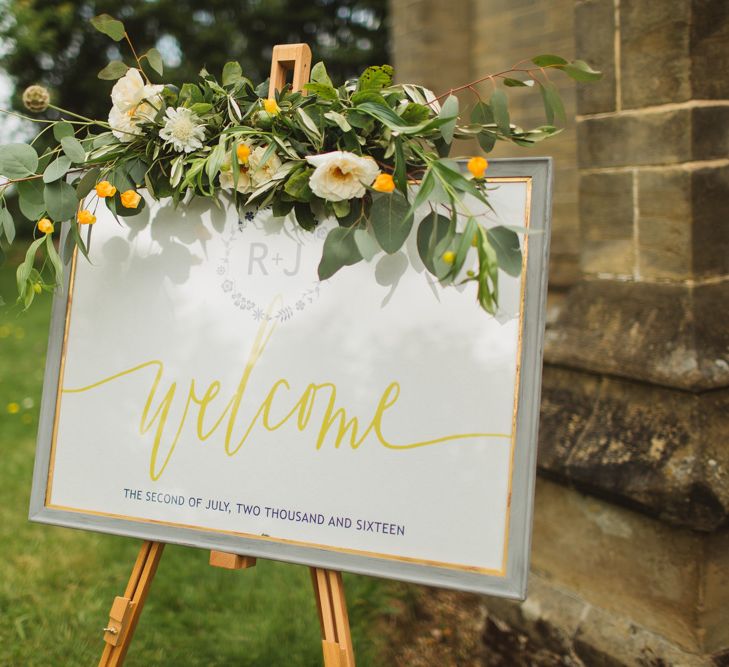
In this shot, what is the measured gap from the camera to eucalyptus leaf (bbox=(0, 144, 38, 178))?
5.65ft

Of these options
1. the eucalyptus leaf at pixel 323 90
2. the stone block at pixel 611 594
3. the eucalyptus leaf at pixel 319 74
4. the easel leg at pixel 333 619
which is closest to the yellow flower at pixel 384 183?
the eucalyptus leaf at pixel 323 90

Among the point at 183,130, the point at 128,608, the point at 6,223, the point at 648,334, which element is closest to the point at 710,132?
the point at 648,334

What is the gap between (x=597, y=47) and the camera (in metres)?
2.34

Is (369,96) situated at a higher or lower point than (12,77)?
lower

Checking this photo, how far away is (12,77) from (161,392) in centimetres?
1314

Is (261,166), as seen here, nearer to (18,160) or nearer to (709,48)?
(18,160)

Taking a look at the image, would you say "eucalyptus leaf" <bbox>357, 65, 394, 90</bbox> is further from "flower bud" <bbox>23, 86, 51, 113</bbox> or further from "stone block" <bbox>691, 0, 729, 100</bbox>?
"stone block" <bbox>691, 0, 729, 100</bbox>

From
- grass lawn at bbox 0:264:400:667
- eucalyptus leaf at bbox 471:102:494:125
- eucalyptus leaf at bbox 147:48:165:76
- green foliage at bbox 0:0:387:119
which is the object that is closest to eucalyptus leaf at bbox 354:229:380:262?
eucalyptus leaf at bbox 471:102:494:125

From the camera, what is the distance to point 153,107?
1.71m

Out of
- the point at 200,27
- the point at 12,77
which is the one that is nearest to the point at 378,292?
the point at 12,77

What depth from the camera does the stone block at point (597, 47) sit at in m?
2.30

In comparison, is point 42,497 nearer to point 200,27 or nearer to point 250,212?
point 250,212

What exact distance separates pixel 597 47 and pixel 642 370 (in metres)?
0.93

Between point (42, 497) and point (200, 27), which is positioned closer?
point (42, 497)
